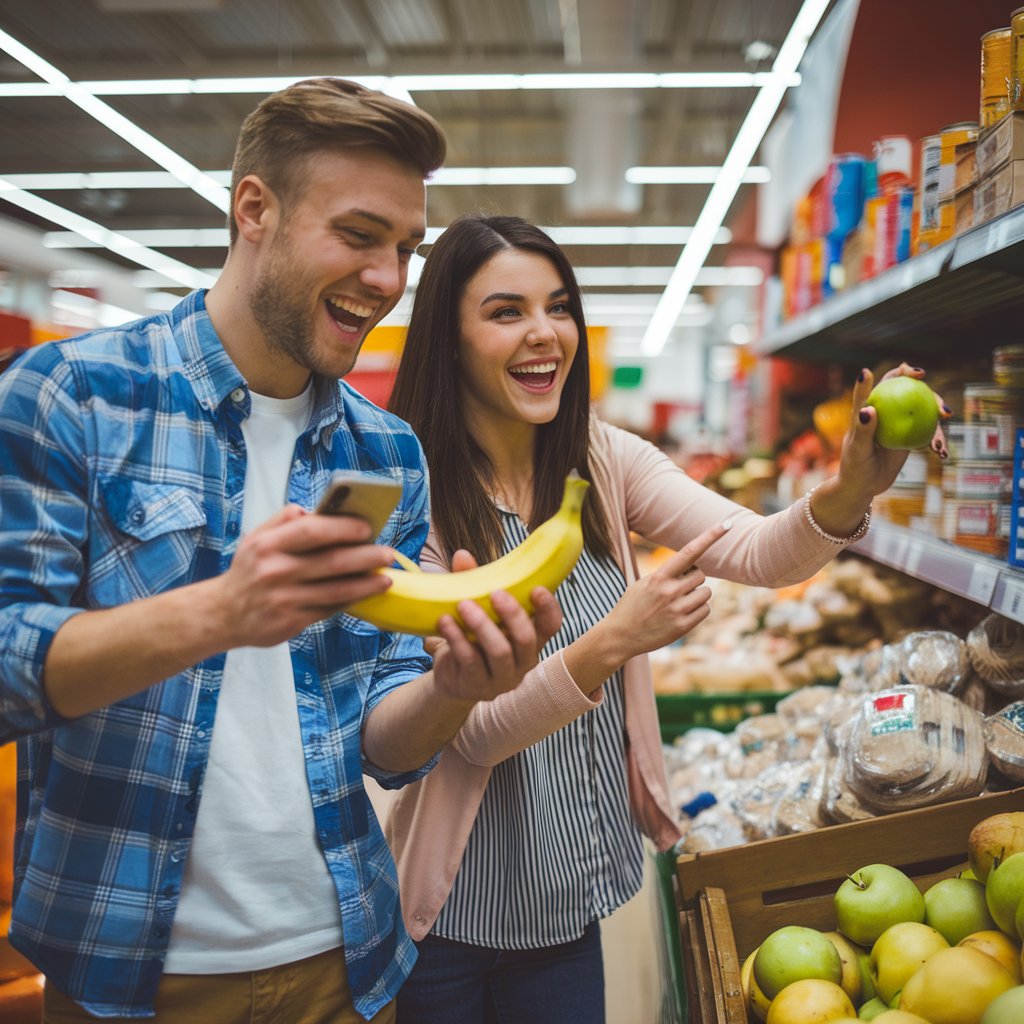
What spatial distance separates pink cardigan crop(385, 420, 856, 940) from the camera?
1.49 metres

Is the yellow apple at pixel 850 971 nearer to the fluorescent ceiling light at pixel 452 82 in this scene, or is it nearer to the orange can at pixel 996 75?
the orange can at pixel 996 75

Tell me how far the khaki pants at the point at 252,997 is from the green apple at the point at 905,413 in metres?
1.12

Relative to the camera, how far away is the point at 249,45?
8164mm

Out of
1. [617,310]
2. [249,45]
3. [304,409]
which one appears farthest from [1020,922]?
[617,310]

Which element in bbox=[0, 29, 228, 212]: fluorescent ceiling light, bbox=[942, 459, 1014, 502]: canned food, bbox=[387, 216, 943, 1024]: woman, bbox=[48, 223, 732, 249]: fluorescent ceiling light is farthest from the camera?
bbox=[48, 223, 732, 249]: fluorescent ceiling light

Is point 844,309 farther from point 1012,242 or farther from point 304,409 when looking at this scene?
point 304,409

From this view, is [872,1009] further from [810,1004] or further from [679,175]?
[679,175]

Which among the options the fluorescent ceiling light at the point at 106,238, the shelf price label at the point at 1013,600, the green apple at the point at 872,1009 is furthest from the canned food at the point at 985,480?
the fluorescent ceiling light at the point at 106,238

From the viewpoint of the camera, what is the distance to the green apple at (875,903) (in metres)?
1.51

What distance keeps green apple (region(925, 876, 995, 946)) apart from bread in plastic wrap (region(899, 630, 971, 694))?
0.56m

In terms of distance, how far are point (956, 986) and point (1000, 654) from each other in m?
0.92

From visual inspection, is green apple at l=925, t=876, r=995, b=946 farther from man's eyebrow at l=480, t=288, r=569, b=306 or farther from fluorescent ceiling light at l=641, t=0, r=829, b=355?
fluorescent ceiling light at l=641, t=0, r=829, b=355

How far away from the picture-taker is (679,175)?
437 inches

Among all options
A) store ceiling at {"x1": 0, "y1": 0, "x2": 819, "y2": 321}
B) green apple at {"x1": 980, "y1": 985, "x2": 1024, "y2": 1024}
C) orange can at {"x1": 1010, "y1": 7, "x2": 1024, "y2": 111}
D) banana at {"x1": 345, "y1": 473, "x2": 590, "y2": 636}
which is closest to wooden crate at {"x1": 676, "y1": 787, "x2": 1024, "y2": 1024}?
green apple at {"x1": 980, "y1": 985, "x2": 1024, "y2": 1024}
